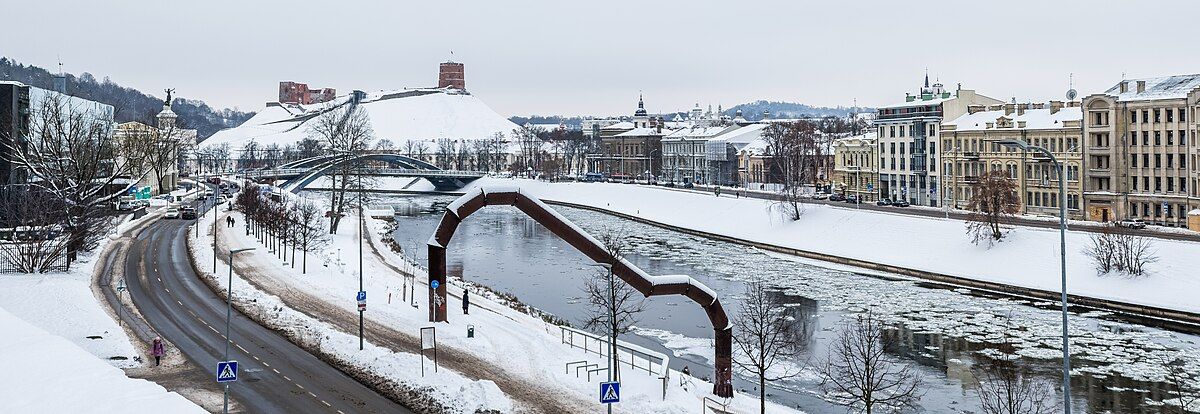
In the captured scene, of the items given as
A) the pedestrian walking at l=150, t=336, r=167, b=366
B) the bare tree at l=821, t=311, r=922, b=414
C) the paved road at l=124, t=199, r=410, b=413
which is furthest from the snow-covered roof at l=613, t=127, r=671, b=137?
the pedestrian walking at l=150, t=336, r=167, b=366

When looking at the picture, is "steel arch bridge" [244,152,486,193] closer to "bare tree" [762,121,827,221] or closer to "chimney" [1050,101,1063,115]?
"bare tree" [762,121,827,221]

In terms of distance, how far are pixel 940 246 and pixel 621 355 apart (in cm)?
3119

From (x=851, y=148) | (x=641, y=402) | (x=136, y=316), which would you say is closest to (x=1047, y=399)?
(x=641, y=402)

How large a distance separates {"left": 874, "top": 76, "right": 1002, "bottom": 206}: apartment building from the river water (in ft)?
62.9

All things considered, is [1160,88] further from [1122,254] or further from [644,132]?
[644,132]

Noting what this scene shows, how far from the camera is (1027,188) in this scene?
6988 centimetres

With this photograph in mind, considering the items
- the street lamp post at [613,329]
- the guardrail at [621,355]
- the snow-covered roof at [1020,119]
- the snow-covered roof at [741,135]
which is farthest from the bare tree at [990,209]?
the snow-covered roof at [741,135]

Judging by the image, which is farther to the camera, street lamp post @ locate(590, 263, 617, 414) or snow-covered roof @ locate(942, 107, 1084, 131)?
snow-covered roof @ locate(942, 107, 1084, 131)

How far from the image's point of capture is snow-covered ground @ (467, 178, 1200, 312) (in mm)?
46531

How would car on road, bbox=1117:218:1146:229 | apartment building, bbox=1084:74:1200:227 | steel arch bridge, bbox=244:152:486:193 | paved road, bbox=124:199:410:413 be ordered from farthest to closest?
steel arch bridge, bbox=244:152:486:193 → apartment building, bbox=1084:74:1200:227 → car on road, bbox=1117:218:1146:229 → paved road, bbox=124:199:410:413

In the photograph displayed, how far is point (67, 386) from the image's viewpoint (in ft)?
79.7

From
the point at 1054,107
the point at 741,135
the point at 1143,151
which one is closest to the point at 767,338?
the point at 1143,151

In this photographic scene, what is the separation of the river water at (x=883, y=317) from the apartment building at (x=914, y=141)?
19.2m

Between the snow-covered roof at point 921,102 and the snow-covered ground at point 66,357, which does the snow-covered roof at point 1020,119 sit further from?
the snow-covered ground at point 66,357
